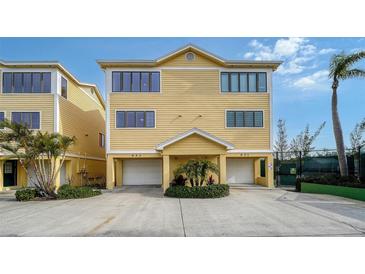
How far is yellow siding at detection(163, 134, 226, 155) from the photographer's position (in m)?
14.6

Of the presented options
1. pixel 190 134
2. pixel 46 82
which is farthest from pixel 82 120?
pixel 190 134

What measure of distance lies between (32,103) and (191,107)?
10413mm

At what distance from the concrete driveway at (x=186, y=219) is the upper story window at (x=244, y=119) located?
7167 mm

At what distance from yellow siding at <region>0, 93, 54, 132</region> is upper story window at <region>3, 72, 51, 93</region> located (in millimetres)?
370

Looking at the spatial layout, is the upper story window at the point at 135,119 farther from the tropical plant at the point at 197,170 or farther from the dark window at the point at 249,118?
the dark window at the point at 249,118

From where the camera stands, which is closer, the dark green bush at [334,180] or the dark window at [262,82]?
the dark green bush at [334,180]

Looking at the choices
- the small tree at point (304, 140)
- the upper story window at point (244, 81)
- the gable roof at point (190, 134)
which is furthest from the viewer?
the small tree at point (304, 140)

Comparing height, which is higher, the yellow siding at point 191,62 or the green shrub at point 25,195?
the yellow siding at point 191,62

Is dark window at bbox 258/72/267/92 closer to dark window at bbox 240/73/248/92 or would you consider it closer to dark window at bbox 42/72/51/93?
dark window at bbox 240/73/248/92

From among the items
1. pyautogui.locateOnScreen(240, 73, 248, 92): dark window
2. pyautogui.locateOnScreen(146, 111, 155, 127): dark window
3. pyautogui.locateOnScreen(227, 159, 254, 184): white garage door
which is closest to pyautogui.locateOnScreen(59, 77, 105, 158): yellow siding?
pyautogui.locateOnScreen(146, 111, 155, 127): dark window

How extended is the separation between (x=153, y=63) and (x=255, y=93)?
279 inches

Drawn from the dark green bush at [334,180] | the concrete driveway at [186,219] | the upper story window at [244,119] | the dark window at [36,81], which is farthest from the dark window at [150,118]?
the dark green bush at [334,180]

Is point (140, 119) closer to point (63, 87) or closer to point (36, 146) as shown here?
point (63, 87)

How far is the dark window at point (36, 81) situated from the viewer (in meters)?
17.2
